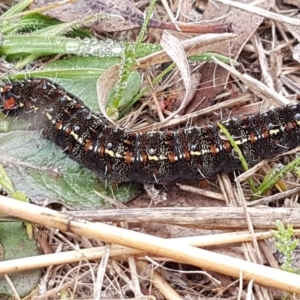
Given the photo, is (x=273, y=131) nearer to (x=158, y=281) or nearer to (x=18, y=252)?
(x=158, y=281)

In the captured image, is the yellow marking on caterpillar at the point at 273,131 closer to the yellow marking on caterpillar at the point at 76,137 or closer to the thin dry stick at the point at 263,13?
the thin dry stick at the point at 263,13

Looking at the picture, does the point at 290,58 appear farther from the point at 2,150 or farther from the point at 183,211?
the point at 2,150

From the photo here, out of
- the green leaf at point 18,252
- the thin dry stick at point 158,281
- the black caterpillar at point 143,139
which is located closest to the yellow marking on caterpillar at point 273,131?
the black caterpillar at point 143,139

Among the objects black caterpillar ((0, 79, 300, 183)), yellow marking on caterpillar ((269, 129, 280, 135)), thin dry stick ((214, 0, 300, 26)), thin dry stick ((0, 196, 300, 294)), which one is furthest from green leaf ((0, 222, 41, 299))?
thin dry stick ((214, 0, 300, 26))

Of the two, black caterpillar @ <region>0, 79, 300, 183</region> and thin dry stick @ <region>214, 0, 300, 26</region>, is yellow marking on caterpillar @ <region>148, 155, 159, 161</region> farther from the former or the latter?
thin dry stick @ <region>214, 0, 300, 26</region>

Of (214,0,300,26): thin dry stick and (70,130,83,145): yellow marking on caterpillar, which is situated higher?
(214,0,300,26): thin dry stick

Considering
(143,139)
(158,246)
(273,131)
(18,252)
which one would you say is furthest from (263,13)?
(18,252)
